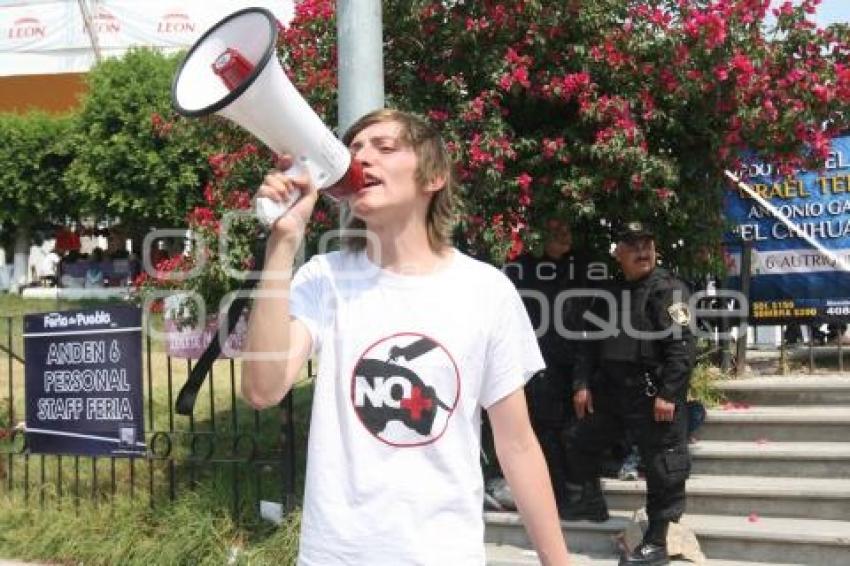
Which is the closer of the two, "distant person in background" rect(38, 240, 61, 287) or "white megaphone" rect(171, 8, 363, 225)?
"white megaphone" rect(171, 8, 363, 225)

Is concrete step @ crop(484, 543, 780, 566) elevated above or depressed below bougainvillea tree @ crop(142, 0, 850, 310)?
below

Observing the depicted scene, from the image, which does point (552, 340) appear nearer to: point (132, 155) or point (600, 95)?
point (600, 95)

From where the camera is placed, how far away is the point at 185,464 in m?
6.24

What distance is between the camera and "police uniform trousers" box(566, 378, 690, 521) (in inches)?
184

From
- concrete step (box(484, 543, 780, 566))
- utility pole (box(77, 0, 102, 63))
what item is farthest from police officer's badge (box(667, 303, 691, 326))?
utility pole (box(77, 0, 102, 63))

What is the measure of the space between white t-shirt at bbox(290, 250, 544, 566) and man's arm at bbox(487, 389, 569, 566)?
0.05 meters

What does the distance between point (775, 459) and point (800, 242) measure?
81.4 inches

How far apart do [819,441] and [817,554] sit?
41.6 inches

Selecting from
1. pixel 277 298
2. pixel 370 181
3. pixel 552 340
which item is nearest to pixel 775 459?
pixel 552 340

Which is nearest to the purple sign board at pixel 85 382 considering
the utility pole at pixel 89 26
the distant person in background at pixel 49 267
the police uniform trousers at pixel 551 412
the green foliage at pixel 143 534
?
the green foliage at pixel 143 534

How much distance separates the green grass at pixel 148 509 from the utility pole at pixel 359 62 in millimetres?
2329

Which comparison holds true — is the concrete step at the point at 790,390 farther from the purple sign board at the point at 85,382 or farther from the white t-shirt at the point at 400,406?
the white t-shirt at the point at 400,406

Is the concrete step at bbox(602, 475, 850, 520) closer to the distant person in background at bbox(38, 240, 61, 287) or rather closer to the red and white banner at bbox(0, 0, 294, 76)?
the distant person in background at bbox(38, 240, 61, 287)

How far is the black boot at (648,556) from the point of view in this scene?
466 cm
